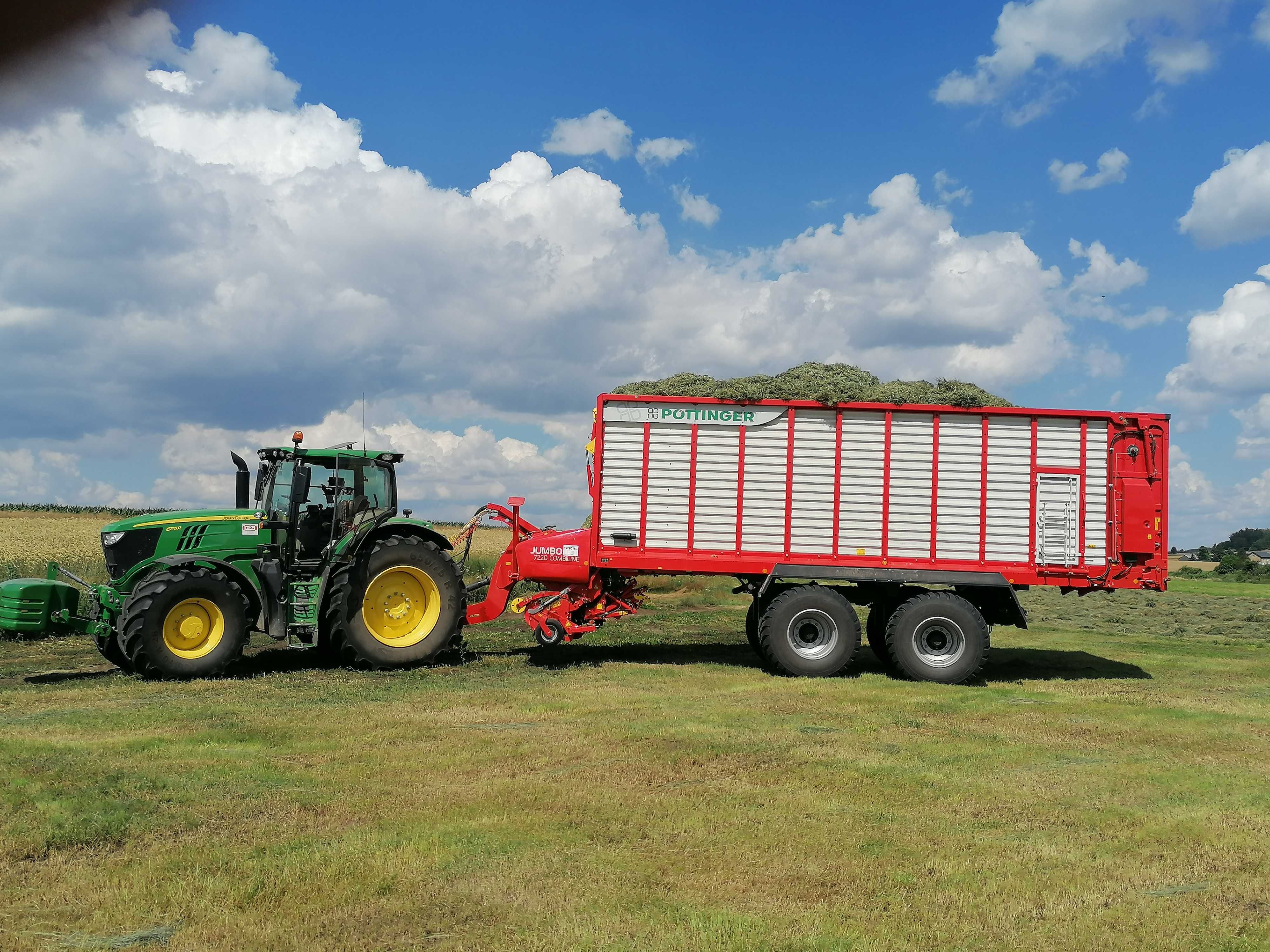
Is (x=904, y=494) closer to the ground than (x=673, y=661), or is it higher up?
higher up

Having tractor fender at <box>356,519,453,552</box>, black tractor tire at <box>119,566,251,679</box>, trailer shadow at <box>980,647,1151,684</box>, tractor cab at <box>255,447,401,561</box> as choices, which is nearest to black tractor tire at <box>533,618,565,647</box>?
tractor fender at <box>356,519,453,552</box>

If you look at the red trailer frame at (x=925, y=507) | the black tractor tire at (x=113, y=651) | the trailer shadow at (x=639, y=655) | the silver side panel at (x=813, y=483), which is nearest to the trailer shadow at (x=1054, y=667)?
the red trailer frame at (x=925, y=507)

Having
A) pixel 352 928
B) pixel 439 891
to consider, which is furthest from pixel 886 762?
pixel 352 928

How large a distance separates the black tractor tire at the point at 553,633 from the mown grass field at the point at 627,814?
134 cm

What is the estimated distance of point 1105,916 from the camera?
15.9ft

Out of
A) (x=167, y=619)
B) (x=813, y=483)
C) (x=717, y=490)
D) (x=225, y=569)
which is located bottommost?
(x=167, y=619)

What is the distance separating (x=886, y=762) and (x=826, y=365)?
6332mm

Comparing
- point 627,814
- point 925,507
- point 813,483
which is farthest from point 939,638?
point 627,814

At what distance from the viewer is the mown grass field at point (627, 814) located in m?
4.64

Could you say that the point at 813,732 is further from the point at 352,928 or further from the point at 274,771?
the point at 352,928

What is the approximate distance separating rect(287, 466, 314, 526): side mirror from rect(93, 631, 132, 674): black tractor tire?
92.3 inches

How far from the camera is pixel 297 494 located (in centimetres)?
1230

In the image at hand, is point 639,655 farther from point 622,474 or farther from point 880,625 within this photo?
point 880,625

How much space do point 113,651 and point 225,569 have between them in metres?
1.71
